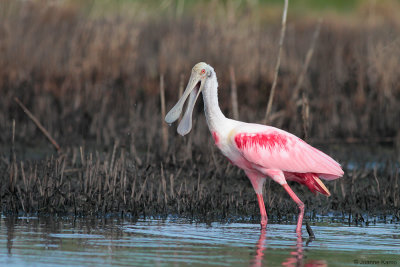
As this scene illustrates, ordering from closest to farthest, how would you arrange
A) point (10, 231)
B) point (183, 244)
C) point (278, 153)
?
point (183, 244) < point (10, 231) < point (278, 153)

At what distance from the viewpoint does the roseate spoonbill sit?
6887mm

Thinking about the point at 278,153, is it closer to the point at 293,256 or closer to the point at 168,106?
the point at 293,256

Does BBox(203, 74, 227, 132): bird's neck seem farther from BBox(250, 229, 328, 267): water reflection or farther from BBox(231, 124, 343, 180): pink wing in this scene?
BBox(250, 229, 328, 267): water reflection

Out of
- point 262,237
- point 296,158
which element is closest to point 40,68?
point 296,158

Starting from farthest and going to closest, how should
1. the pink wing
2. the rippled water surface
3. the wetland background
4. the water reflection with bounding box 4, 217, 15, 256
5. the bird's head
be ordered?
the wetland background < the bird's head < the pink wing < the water reflection with bounding box 4, 217, 15, 256 < the rippled water surface

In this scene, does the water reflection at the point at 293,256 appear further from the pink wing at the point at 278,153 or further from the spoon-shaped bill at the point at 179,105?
the spoon-shaped bill at the point at 179,105

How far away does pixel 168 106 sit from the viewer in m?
12.6

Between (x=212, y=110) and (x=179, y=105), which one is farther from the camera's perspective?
(x=179, y=105)

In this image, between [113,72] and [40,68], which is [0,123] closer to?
[40,68]

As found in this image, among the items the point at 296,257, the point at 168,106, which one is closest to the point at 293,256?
the point at 296,257

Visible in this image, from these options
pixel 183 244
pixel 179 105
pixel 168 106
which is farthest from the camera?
pixel 168 106

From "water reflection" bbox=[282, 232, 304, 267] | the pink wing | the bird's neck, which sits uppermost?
the bird's neck

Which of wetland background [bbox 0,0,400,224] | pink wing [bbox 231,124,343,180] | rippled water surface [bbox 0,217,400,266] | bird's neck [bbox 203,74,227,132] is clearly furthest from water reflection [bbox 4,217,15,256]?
pink wing [bbox 231,124,343,180]

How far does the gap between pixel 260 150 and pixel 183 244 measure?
156 centimetres
